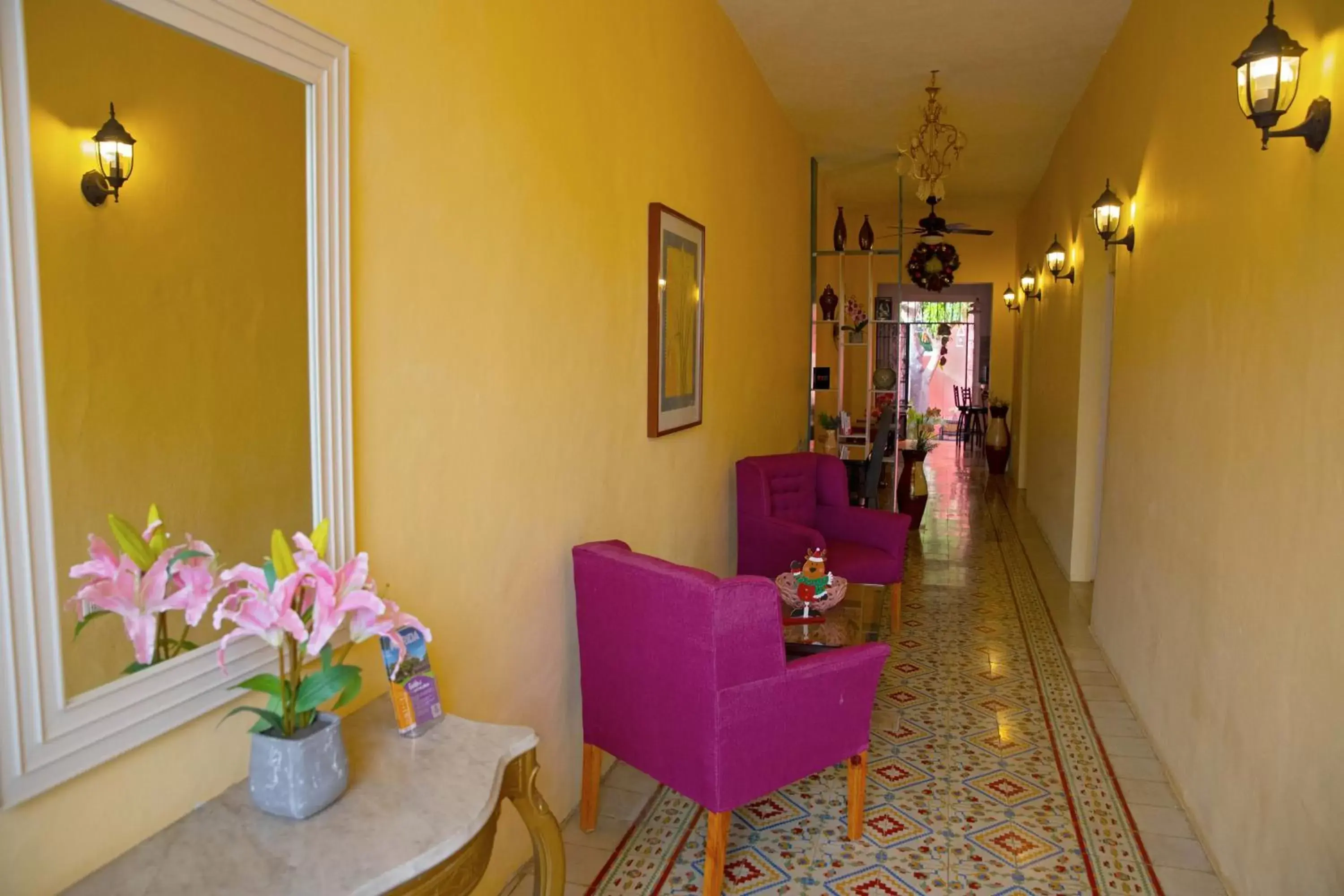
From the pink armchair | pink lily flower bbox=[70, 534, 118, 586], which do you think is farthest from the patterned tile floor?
pink lily flower bbox=[70, 534, 118, 586]

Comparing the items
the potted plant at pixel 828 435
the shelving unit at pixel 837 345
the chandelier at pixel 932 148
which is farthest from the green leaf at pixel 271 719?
the potted plant at pixel 828 435

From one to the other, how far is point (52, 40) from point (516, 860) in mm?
2373

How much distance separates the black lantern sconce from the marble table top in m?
9.09

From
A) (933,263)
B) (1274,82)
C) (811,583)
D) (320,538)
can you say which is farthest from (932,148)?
(320,538)

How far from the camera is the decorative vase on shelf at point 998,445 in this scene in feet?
40.8

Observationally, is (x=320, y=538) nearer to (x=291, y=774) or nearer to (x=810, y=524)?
(x=291, y=774)

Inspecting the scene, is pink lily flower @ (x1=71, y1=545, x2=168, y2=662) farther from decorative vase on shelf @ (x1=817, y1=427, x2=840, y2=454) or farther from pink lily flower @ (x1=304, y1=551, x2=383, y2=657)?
decorative vase on shelf @ (x1=817, y1=427, x2=840, y2=454)

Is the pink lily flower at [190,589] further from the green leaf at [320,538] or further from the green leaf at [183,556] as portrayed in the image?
the green leaf at [320,538]

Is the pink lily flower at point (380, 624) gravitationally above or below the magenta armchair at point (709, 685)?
above

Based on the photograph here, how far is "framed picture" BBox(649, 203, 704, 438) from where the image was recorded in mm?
3762

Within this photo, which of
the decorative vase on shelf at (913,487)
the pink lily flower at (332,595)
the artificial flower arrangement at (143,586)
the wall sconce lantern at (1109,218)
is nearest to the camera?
the artificial flower arrangement at (143,586)

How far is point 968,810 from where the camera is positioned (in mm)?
3291

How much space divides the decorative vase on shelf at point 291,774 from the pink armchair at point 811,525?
3.47m

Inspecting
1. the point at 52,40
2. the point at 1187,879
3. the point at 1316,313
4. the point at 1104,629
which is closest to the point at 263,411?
the point at 52,40
